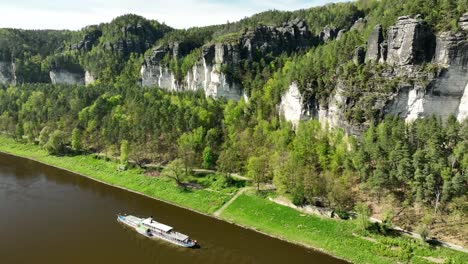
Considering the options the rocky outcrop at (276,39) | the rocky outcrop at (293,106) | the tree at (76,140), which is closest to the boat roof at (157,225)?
the rocky outcrop at (293,106)

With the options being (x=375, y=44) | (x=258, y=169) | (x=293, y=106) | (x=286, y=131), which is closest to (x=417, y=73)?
(x=375, y=44)

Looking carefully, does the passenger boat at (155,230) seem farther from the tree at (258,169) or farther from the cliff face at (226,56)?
the cliff face at (226,56)

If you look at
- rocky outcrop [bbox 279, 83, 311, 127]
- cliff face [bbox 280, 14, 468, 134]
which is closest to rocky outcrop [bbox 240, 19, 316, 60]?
rocky outcrop [bbox 279, 83, 311, 127]

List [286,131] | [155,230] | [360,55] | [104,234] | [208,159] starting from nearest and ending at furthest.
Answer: [155,230] < [104,234] < [360,55] < [208,159] < [286,131]

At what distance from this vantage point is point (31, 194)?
→ 253ft

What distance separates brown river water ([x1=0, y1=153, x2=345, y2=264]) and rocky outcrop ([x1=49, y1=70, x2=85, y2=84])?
102977 mm

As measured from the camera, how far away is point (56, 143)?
10162cm

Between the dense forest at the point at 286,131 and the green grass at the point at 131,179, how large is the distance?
3827mm

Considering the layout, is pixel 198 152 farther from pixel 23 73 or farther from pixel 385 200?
pixel 23 73

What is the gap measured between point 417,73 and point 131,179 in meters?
58.7

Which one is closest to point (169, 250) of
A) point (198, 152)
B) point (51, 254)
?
point (51, 254)

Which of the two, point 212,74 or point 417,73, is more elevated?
point 417,73

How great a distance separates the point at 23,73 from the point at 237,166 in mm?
139714

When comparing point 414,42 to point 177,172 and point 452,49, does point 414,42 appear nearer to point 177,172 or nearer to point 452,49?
point 452,49
